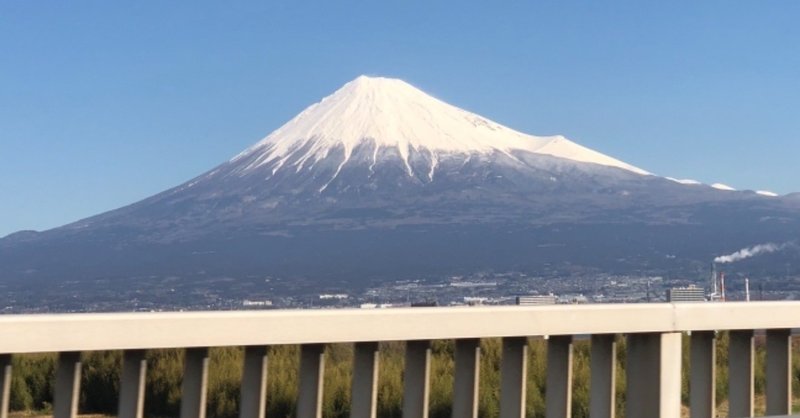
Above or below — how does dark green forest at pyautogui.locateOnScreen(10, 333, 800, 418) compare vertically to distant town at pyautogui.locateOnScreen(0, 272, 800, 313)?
above

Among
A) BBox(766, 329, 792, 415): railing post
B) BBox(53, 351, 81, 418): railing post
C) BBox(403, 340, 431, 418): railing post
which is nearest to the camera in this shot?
BBox(53, 351, 81, 418): railing post

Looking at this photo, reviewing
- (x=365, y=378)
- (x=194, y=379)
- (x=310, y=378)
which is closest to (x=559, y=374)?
(x=365, y=378)

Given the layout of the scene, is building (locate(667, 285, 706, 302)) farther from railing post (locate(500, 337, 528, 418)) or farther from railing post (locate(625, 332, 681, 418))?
railing post (locate(500, 337, 528, 418))

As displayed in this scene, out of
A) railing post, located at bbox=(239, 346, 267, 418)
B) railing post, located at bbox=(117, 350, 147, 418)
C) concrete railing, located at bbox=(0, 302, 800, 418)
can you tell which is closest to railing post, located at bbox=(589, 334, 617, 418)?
concrete railing, located at bbox=(0, 302, 800, 418)

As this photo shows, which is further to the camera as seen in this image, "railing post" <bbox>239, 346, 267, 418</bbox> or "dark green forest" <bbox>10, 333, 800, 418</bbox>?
"dark green forest" <bbox>10, 333, 800, 418</bbox>

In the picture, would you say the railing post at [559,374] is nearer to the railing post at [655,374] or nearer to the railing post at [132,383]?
the railing post at [655,374]

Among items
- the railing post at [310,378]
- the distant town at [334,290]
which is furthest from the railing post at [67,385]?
the distant town at [334,290]

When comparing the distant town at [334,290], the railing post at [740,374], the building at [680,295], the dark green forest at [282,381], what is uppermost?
the building at [680,295]
